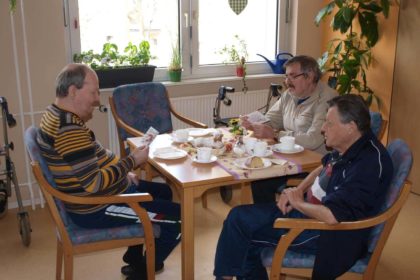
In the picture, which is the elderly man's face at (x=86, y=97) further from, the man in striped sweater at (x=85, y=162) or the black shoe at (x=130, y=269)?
the black shoe at (x=130, y=269)

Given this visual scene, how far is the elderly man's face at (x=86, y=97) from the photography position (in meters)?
2.20

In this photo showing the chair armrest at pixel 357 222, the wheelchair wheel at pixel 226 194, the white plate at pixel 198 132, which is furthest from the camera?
the wheelchair wheel at pixel 226 194

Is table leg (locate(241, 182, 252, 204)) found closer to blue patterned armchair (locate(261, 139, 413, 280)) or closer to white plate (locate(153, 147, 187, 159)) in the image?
white plate (locate(153, 147, 187, 159))

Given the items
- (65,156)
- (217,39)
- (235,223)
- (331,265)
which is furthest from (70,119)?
(217,39)

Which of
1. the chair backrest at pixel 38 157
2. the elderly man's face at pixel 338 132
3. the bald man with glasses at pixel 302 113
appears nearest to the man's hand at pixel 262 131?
the bald man with glasses at pixel 302 113

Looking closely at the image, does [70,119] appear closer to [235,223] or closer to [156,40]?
[235,223]

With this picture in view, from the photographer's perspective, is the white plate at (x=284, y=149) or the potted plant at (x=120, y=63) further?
the potted plant at (x=120, y=63)

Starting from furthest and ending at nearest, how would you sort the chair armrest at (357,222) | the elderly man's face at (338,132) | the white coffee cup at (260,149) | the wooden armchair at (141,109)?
the wooden armchair at (141,109)
the white coffee cup at (260,149)
the elderly man's face at (338,132)
the chair armrest at (357,222)

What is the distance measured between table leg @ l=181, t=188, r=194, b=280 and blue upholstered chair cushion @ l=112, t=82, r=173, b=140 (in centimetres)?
137

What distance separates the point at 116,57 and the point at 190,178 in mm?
1951

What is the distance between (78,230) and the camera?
2.20 meters

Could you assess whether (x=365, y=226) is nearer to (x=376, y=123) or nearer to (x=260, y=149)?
(x=260, y=149)

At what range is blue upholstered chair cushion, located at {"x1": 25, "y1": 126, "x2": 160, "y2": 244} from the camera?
2.10m

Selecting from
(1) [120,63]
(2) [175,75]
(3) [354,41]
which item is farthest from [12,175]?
(3) [354,41]
